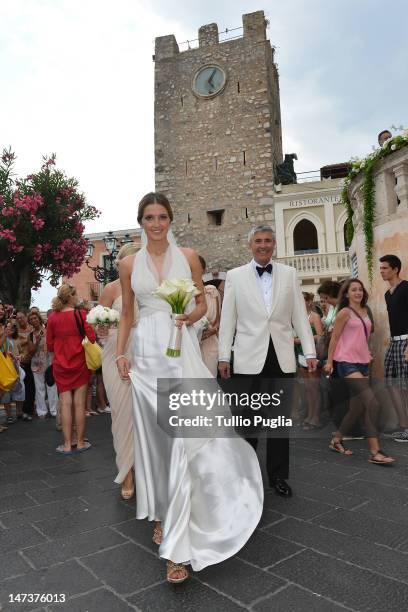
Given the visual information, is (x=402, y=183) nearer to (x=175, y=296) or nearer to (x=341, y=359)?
(x=341, y=359)

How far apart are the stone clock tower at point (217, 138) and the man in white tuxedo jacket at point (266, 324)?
19.5 meters

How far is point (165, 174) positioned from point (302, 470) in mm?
22622

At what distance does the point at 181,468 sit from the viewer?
2457 millimetres

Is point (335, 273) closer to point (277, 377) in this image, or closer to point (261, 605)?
point (277, 377)

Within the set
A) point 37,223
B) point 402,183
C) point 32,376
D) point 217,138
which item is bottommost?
point 32,376

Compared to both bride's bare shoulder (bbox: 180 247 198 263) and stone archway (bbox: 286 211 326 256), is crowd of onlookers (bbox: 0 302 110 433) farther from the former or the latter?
stone archway (bbox: 286 211 326 256)

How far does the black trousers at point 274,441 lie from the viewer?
11.8ft

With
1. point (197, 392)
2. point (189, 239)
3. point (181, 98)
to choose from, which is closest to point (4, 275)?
point (189, 239)

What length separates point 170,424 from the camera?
102 inches

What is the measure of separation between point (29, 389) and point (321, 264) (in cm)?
1839

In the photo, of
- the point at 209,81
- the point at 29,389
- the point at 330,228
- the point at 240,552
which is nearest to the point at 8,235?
the point at 29,389

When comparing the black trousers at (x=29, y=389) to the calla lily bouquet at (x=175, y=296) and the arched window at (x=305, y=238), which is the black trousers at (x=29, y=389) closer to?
the calla lily bouquet at (x=175, y=296)

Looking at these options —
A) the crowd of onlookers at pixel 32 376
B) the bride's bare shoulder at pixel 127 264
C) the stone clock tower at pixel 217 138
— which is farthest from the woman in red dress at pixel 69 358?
the stone clock tower at pixel 217 138

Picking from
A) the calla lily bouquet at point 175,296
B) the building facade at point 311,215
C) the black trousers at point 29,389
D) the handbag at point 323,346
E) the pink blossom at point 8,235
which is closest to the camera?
the calla lily bouquet at point 175,296
